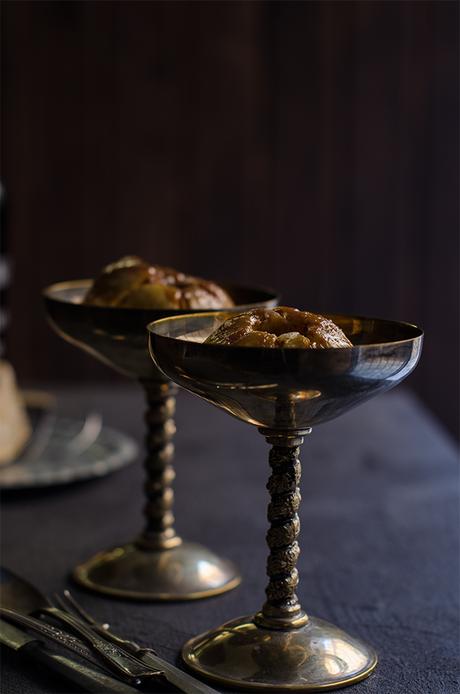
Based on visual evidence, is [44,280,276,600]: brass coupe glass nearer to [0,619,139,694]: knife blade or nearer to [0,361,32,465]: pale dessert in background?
[0,619,139,694]: knife blade

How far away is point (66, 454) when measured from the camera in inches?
46.9

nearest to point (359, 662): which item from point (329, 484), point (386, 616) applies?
point (386, 616)

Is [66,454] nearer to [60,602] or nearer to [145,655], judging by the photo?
[60,602]

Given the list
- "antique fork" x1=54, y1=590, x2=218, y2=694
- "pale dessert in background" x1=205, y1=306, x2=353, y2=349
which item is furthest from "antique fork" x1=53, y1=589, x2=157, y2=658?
"pale dessert in background" x1=205, y1=306, x2=353, y2=349

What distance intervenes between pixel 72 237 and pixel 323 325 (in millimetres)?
2333

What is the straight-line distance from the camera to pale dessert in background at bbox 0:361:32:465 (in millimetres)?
1159

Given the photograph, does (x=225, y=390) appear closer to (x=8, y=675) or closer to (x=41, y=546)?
(x=8, y=675)

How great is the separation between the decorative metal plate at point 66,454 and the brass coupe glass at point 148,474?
221mm

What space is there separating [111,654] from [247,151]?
7.67 feet

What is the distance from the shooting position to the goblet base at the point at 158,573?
803 millimetres

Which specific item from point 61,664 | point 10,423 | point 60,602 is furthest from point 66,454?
point 61,664

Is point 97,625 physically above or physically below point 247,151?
below

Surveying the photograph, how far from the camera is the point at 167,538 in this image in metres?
0.87

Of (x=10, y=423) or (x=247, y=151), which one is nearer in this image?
(x=10, y=423)
